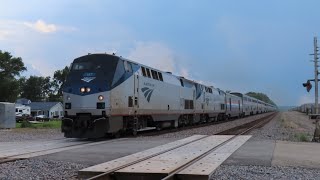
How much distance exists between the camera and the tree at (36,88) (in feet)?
500

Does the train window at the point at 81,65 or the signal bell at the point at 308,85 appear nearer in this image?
the train window at the point at 81,65

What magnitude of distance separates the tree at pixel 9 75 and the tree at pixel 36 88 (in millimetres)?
58167

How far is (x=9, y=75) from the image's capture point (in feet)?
297

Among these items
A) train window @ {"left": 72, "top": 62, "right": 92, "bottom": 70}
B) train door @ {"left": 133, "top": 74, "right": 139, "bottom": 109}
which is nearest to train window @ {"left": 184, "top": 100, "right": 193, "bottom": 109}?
train door @ {"left": 133, "top": 74, "right": 139, "bottom": 109}

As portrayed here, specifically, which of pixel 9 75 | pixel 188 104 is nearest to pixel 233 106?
pixel 188 104

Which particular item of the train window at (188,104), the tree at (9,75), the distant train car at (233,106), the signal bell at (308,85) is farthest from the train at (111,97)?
the tree at (9,75)

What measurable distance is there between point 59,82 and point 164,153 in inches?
5702

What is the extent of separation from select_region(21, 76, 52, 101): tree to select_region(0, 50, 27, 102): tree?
2290 inches

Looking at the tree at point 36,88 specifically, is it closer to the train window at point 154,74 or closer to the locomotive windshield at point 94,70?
the train window at point 154,74

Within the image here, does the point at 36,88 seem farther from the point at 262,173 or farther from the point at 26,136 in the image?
the point at 262,173

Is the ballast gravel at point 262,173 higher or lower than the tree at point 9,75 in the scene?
lower

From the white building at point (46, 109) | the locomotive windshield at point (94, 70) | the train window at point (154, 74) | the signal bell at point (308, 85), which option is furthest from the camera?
the white building at point (46, 109)

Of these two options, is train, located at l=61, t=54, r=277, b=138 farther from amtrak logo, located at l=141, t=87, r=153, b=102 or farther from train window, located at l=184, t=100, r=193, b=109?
train window, located at l=184, t=100, r=193, b=109

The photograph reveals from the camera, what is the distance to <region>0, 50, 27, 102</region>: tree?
3193 inches
